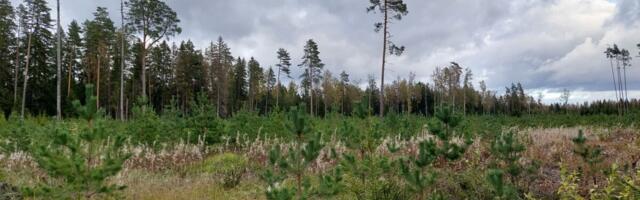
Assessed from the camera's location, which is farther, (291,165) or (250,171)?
(250,171)

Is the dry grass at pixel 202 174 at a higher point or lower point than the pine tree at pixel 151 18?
lower

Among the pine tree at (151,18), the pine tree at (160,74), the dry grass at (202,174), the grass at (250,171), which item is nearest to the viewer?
the grass at (250,171)

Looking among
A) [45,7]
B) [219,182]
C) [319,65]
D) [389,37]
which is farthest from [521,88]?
[219,182]

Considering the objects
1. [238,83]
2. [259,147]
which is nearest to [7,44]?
[238,83]

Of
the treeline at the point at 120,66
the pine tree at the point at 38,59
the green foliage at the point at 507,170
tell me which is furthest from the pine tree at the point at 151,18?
the green foliage at the point at 507,170

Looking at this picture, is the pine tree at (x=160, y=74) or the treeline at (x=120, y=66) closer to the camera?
the treeline at (x=120, y=66)

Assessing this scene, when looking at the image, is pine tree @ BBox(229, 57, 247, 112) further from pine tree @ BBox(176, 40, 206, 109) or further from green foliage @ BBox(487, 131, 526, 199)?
green foliage @ BBox(487, 131, 526, 199)

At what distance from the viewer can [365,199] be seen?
473 centimetres

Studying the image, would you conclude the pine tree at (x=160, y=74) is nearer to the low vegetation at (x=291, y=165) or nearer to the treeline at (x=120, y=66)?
the treeline at (x=120, y=66)

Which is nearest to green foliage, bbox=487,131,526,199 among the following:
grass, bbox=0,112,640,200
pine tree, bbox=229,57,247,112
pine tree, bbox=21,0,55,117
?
grass, bbox=0,112,640,200

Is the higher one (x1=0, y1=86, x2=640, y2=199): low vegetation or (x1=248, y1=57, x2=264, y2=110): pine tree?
(x1=248, y1=57, x2=264, y2=110): pine tree

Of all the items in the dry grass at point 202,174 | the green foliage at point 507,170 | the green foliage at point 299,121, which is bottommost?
the dry grass at point 202,174

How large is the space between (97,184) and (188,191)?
2.59 metres

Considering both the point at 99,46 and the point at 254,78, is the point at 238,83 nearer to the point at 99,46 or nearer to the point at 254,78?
the point at 254,78
